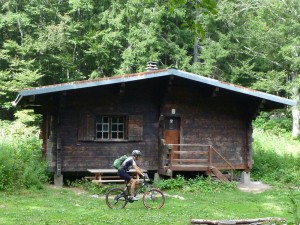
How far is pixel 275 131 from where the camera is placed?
106 feet

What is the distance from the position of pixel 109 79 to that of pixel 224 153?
5821 millimetres

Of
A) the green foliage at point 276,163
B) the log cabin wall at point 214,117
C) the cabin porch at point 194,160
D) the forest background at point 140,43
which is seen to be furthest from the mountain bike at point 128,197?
the forest background at point 140,43

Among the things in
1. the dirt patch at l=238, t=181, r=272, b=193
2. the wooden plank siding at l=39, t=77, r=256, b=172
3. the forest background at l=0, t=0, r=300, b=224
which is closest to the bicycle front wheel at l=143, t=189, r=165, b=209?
the wooden plank siding at l=39, t=77, r=256, b=172

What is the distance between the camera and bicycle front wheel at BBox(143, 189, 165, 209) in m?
12.8

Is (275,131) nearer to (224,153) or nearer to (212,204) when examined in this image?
(224,153)

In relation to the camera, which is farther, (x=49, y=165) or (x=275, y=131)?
(x=275, y=131)

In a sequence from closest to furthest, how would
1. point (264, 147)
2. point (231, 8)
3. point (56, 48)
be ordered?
1. point (264, 147)
2. point (231, 8)
3. point (56, 48)

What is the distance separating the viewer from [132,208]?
1283 centimetres

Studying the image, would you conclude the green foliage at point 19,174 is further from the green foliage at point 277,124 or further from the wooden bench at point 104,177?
the green foliage at point 277,124

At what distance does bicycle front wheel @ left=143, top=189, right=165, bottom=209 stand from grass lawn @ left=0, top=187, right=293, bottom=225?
0.61 ft

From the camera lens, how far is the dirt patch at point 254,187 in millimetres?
17094

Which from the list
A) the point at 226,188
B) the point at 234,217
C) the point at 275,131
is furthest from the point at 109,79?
the point at 275,131

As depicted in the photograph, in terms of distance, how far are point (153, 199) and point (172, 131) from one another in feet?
19.1

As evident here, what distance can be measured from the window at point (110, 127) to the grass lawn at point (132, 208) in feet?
8.79
